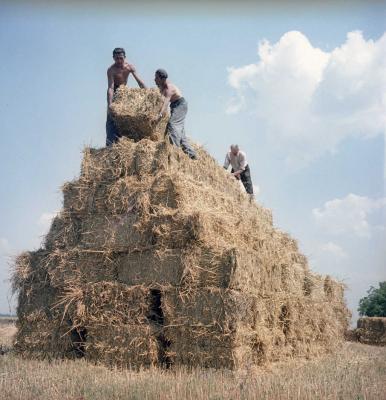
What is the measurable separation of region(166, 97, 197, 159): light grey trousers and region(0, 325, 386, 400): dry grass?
4.37 m

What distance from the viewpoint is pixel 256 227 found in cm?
999

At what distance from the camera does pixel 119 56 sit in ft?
35.8

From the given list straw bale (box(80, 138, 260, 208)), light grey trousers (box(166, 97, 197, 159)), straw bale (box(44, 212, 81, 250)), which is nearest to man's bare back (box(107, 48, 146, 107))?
light grey trousers (box(166, 97, 197, 159))

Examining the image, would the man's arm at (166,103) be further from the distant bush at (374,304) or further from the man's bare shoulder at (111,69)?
the distant bush at (374,304)

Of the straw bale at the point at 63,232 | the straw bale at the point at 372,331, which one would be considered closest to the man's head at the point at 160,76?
the straw bale at the point at 63,232

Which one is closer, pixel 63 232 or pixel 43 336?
pixel 43 336

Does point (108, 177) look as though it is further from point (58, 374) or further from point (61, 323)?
point (58, 374)

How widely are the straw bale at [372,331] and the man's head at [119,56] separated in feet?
46.2

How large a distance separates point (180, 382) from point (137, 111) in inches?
204

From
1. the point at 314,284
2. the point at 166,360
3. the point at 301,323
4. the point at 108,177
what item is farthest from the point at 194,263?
the point at 314,284

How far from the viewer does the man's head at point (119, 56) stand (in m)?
10.9

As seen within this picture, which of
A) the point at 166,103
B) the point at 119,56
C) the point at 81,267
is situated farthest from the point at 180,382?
the point at 119,56

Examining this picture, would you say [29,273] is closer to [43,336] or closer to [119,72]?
[43,336]

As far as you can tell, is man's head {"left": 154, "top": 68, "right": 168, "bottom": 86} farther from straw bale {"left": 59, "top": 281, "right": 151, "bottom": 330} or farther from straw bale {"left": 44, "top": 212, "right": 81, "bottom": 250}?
straw bale {"left": 59, "top": 281, "right": 151, "bottom": 330}
